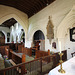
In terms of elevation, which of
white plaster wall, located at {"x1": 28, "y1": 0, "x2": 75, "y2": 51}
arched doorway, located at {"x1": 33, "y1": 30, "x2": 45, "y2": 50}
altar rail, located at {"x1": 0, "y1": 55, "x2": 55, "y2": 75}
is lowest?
altar rail, located at {"x1": 0, "y1": 55, "x2": 55, "y2": 75}

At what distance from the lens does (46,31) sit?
5.24 m

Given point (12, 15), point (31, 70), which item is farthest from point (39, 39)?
point (12, 15)

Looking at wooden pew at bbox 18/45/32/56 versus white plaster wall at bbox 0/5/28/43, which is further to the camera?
white plaster wall at bbox 0/5/28/43

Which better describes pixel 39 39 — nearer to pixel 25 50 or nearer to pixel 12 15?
pixel 25 50

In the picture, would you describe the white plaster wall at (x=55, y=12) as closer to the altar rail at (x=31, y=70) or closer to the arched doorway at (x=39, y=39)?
the arched doorway at (x=39, y=39)

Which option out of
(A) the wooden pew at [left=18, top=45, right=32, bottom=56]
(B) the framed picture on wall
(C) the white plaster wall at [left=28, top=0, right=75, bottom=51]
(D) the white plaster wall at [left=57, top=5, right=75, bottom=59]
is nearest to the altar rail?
(D) the white plaster wall at [left=57, top=5, right=75, bottom=59]

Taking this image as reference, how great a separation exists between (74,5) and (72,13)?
43cm

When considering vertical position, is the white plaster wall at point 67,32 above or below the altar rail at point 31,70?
above

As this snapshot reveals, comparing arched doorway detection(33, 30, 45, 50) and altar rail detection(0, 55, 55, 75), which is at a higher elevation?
arched doorway detection(33, 30, 45, 50)

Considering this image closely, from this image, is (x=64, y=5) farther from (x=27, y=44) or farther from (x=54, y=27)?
(x=27, y=44)

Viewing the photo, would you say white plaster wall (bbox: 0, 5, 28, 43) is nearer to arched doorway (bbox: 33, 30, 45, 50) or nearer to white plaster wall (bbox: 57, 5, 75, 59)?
arched doorway (bbox: 33, 30, 45, 50)

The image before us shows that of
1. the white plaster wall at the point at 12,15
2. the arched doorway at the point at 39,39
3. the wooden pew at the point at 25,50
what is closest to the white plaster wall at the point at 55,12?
the arched doorway at the point at 39,39

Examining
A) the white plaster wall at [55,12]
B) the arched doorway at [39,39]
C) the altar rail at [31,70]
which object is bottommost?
the altar rail at [31,70]

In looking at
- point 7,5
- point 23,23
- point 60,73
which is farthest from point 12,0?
point 60,73
